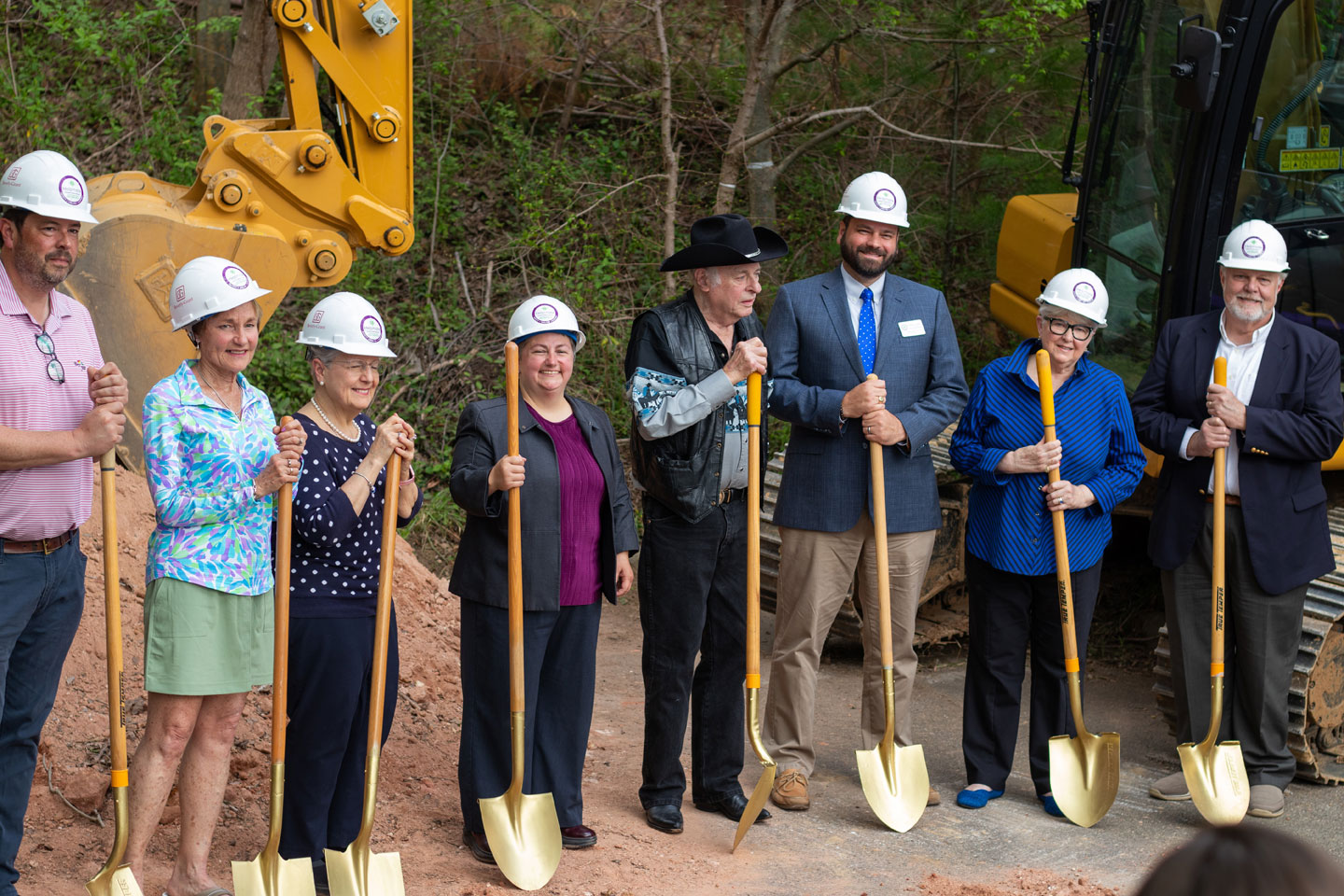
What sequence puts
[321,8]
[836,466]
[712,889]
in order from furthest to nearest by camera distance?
[321,8], [836,466], [712,889]

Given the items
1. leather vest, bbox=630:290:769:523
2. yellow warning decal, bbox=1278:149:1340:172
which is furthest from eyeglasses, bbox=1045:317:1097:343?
leather vest, bbox=630:290:769:523

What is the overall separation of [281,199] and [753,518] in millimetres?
3269

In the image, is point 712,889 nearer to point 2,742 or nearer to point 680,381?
point 680,381

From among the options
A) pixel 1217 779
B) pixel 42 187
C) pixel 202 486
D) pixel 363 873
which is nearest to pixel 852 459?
pixel 1217 779

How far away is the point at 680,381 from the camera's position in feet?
15.1

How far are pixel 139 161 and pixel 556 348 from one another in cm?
744

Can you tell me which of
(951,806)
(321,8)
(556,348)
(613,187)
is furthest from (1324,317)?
(613,187)

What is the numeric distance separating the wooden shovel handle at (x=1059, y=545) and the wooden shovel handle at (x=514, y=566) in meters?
1.90

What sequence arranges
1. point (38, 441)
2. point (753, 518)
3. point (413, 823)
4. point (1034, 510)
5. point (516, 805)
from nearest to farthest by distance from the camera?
point (38, 441), point (516, 805), point (753, 518), point (413, 823), point (1034, 510)

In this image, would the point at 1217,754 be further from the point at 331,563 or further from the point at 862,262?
the point at 331,563

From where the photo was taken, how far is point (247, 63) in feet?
33.7

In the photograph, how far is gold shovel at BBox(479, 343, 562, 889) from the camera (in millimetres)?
4129

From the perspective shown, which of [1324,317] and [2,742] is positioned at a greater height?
[1324,317]

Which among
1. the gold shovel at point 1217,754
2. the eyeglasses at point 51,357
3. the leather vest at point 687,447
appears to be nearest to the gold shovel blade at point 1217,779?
the gold shovel at point 1217,754
